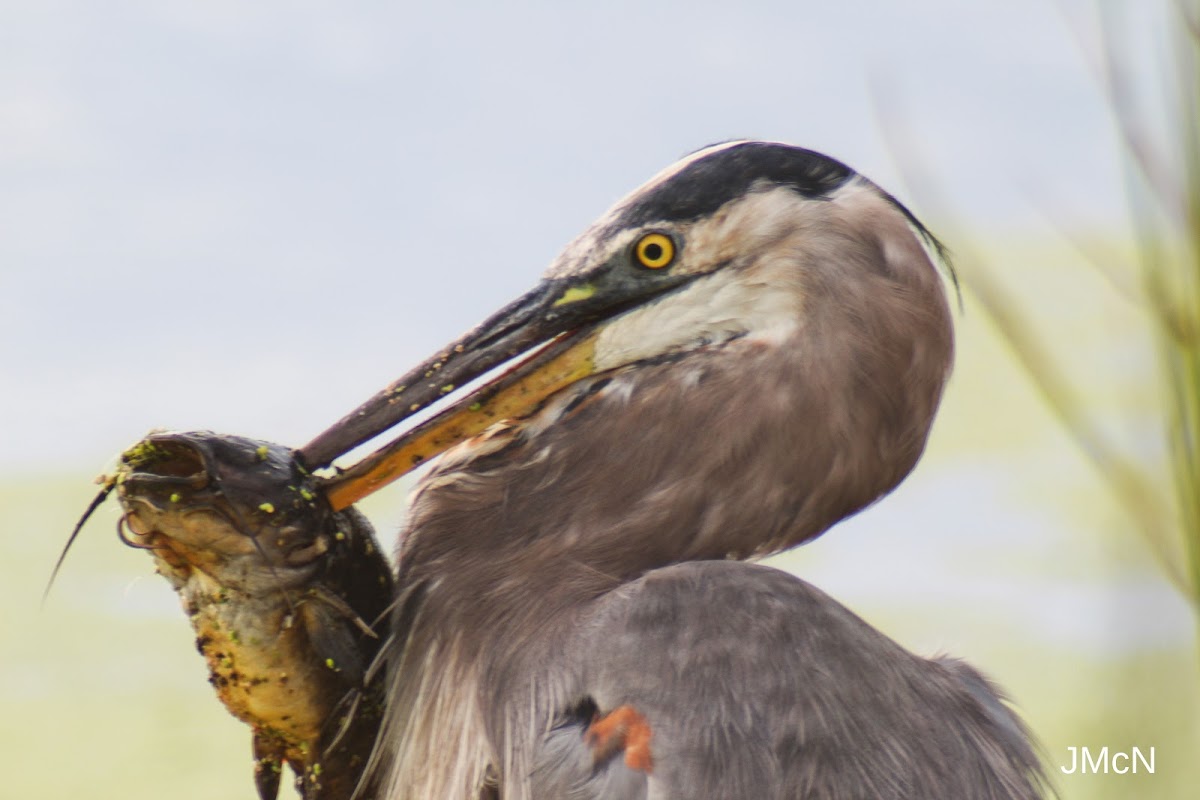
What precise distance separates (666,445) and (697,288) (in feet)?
0.58

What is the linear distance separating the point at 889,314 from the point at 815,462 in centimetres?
18

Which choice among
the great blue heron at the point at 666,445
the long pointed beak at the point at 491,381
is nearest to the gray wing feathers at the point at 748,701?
the great blue heron at the point at 666,445

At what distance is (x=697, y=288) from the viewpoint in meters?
1.54

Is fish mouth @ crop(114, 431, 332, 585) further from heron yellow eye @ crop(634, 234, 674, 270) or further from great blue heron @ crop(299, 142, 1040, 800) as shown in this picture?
heron yellow eye @ crop(634, 234, 674, 270)

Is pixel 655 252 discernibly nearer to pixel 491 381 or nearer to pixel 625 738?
pixel 491 381

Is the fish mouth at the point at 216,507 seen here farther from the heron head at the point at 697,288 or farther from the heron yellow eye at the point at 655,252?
the heron yellow eye at the point at 655,252

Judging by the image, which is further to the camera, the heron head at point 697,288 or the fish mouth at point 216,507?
the heron head at point 697,288

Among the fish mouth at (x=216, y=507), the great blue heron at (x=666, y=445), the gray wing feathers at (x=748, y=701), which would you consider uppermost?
the fish mouth at (x=216, y=507)

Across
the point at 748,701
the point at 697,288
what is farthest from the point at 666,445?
the point at 748,701

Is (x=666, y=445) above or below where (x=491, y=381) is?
below

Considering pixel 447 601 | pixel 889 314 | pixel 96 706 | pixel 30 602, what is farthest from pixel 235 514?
pixel 30 602

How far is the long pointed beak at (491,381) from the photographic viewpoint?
1.45 metres

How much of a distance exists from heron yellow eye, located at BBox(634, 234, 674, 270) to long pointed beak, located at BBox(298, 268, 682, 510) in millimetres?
23

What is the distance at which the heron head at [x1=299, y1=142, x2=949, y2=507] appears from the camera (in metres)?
1.51
